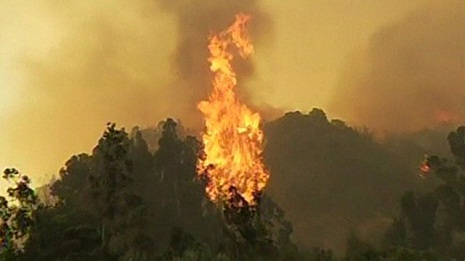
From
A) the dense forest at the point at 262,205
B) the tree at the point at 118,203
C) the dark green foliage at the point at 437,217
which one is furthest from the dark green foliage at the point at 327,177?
the tree at the point at 118,203

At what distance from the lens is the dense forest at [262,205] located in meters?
60.4

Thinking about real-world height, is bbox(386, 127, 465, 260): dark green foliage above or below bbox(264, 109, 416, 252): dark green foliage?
below

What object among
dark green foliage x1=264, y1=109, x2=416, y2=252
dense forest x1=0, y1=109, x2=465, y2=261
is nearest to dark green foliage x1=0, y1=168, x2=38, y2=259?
dense forest x1=0, y1=109, x2=465, y2=261

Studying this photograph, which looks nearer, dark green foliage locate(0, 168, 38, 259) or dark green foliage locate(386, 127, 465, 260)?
dark green foliage locate(0, 168, 38, 259)

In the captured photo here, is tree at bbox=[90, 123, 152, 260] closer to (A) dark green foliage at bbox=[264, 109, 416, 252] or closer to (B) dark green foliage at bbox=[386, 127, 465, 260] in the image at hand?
(B) dark green foliage at bbox=[386, 127, 465, 260]

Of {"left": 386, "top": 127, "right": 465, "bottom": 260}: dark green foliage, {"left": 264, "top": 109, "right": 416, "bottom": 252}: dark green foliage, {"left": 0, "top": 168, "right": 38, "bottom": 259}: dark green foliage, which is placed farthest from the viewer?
{"left": 264, "top": 109, "right": 416, "bottom": 252}: dark green foliage

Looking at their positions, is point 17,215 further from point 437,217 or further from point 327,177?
point 327,177

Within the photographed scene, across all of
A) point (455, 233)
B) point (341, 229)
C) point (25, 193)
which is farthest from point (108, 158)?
point (341, 229)

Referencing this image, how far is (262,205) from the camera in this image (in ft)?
351

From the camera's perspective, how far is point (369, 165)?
160625 millimetres

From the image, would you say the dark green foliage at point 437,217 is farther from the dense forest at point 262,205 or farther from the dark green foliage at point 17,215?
the dark green foliage at point 17,215

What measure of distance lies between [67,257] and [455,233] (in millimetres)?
52807

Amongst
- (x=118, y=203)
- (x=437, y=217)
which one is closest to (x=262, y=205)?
(x=437, y=217)

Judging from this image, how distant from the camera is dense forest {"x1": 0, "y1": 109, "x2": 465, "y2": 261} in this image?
198 ft
